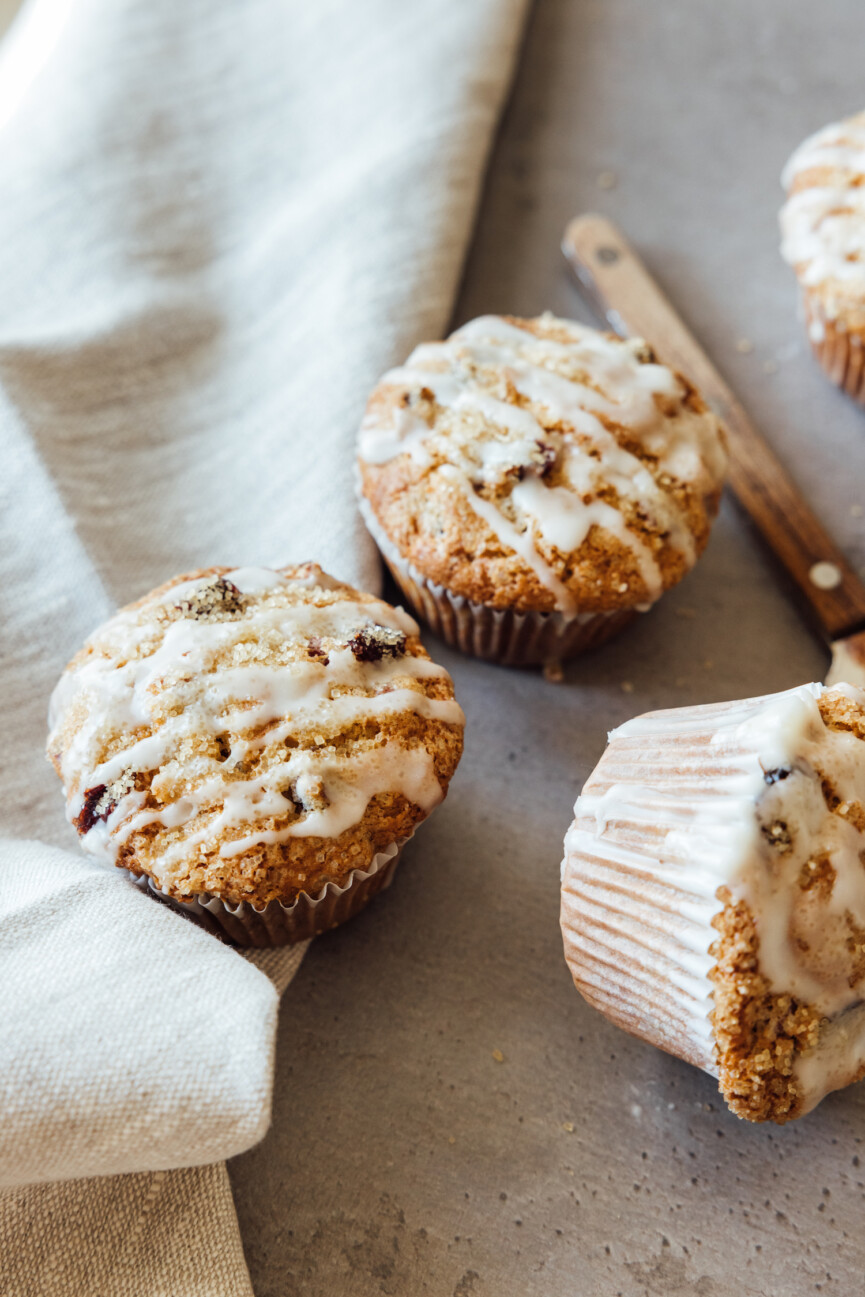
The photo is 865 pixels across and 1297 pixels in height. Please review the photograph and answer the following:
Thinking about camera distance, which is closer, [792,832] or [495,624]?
[792,832]

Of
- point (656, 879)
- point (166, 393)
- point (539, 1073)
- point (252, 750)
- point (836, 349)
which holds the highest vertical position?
point (166, 393)

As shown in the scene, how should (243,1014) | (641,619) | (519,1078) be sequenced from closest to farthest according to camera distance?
(243,1014) < (519,1078) < (641,619)

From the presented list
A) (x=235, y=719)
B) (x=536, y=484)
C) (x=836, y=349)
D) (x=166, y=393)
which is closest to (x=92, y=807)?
(x=235, y=719)

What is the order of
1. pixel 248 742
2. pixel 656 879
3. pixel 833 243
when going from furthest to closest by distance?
pixel 833 243 < pixel 248 742 < pixel 656 879

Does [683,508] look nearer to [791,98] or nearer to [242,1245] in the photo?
[242,1245]

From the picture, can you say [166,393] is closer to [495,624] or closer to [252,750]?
[495,624]

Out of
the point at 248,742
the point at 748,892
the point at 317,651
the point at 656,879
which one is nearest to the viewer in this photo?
the point at 748,892

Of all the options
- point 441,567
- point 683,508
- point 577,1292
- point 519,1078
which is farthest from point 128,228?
point 577,1292
